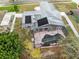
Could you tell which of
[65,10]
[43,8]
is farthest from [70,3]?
[43,8]

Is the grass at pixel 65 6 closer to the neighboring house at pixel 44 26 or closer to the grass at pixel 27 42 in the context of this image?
the neighboring house at pixel 44 26

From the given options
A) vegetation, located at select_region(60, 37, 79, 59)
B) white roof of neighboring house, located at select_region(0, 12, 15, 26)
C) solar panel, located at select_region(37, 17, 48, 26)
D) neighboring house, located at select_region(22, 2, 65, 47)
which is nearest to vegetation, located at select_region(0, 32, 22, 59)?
neighboring house, located at select_region(22, 2, 65, 47)

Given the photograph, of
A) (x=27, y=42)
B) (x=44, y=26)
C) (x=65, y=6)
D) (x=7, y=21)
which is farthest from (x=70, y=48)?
(x=65, y=6)

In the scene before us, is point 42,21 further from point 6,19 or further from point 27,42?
point 6,19

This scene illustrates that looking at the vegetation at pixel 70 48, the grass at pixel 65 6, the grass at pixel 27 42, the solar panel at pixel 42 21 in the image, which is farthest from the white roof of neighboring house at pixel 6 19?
the vegetation at pixel 70 48

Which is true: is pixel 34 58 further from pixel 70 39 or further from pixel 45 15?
pixel 45 15

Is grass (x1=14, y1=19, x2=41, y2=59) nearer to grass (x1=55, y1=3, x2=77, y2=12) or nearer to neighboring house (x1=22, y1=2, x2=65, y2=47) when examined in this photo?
neighboring house (x1=22, y1=2, x2=65, y2=47)
